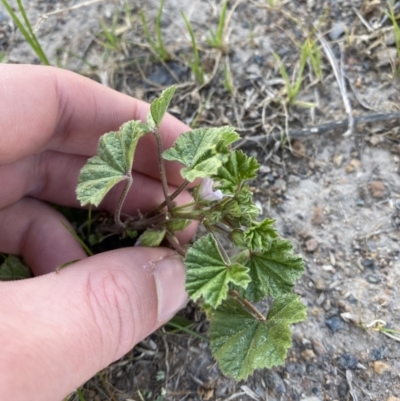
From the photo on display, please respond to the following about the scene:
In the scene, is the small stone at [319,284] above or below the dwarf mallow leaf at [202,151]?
below

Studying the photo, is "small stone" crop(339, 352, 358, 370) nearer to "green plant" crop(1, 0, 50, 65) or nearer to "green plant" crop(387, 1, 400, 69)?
"green plant" crop(387, 1, 400, 69)

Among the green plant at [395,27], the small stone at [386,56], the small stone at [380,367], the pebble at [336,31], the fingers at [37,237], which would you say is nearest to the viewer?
the small stone at [380,367]

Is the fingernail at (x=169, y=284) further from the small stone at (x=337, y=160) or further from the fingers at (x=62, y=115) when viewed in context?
the small stone at (x=337, y=160)

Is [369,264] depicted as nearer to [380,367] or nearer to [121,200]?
[380,367]

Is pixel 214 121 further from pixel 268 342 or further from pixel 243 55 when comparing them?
pixel 268 342

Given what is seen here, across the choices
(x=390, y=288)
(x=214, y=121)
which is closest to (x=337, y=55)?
(x=214, y=121)

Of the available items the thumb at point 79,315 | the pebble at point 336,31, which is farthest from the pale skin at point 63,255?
the pebble at point 336,31

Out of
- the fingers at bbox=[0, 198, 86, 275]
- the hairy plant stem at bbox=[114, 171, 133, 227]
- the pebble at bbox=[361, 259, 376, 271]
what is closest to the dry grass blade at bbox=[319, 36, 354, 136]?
the pebble at bbox=[361, 259, 376, 271]

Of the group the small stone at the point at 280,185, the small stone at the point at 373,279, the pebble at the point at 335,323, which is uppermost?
the small stone at the point at 280,185
